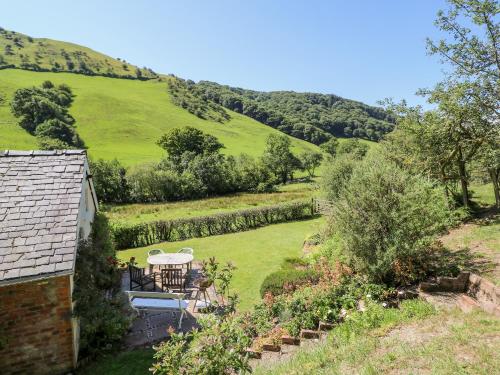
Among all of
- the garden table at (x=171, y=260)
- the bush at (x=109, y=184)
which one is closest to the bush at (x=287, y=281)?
the garden table at (x=171, y=260)

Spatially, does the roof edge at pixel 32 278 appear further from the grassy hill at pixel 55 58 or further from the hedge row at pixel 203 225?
the grassy hill at pixel 55 58

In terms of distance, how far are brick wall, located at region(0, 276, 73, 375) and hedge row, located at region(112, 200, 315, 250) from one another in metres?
12.4

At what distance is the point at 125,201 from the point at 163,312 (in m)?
31.2

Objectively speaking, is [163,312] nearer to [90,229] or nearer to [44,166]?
[90,229]

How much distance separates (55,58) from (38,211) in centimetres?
12132

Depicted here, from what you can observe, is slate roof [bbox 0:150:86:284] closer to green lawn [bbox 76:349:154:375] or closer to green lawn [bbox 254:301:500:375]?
green lawn [bbox 76:349:154:375]

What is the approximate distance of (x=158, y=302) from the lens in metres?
10.1

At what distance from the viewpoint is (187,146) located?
212ft

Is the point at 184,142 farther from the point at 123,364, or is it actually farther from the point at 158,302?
the point at 123,364

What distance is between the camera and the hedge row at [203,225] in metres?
20.8

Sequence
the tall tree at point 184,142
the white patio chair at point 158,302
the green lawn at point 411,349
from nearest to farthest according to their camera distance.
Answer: the green lawn at point 411,349
the white patio chair at point 158,302
the tall tree at point 184,142

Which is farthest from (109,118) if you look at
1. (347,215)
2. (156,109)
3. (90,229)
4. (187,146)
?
(347,215)

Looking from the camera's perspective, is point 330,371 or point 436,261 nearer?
point 330,371

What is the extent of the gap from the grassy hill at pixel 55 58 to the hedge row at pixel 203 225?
96326mm
